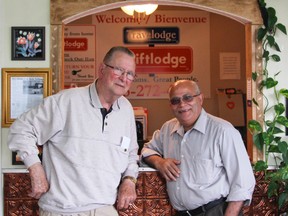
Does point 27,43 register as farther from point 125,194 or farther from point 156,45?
point 156,45

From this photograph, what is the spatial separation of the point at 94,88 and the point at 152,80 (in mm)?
3682

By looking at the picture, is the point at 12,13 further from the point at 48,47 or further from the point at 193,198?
the point at 193,198

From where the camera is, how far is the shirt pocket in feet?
9.45

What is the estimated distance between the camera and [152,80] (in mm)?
6414

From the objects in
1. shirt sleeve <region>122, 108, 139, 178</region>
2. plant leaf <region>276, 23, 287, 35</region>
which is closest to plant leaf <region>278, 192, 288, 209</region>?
shirt sleeve <region>122, 108, 139, 178</region>

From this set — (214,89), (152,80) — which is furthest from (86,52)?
(214,89)

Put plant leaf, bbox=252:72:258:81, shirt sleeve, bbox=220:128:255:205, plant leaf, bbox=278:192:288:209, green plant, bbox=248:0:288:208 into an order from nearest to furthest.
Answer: shirt sleeve, bbox=220:128:255:205, plant leaf, bbox=278:192:288:209, green plant, bbox=248:0:288:208, plant leaf, bbox=252:72:258:81

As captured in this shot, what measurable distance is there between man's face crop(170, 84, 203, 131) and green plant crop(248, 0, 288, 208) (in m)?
0.63

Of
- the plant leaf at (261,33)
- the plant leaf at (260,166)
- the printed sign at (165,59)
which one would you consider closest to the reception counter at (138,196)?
the plant leaf at (260,166)

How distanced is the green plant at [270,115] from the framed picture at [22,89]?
5.28 feet

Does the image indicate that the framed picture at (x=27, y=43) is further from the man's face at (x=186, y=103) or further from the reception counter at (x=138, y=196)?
the man's face at (x=186, y=103)

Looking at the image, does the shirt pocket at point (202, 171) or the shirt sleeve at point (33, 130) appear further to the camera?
the shirt pocket at point (202, 171)

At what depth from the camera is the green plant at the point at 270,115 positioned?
10.9 feet

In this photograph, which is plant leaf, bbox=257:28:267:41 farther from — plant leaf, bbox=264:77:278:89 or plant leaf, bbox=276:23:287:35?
plant leaf, bbox=264:77:278:89
